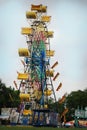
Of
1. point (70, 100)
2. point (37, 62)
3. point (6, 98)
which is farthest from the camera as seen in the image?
point (70, 100)

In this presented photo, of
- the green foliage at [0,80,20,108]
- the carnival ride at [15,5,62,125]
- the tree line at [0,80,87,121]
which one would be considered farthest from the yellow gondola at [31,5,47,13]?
the tree line at [0,80,87,121]

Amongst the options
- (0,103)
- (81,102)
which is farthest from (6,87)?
(81,102)

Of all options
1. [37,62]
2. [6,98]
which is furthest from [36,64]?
[6,98]

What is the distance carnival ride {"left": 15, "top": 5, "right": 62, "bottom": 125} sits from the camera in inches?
2724

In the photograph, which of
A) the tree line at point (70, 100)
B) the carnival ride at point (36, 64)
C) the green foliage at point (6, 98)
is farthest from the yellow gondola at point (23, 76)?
the tree line at point (70, 100)

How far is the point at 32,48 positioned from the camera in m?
72.2

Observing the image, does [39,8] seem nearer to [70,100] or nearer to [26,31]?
[26,31]

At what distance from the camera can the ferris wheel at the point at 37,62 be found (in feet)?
227

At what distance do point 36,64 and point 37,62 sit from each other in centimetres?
55

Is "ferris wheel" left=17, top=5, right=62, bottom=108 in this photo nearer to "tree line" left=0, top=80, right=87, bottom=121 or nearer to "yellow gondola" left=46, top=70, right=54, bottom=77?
"yellow gondola" left=46, top=70, right=54, bottom=77

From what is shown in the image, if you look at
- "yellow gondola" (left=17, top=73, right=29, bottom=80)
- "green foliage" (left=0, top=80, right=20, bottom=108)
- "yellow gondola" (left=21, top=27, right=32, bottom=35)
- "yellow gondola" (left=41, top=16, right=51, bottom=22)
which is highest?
"yellow gondola" (left=41, top=16, right=51, bottom=22)

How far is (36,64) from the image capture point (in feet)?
232

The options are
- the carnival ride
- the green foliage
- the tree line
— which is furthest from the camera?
the tree line

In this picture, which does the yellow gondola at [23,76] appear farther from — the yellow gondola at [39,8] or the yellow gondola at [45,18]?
the yellow gondola at [39,8]
